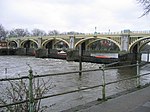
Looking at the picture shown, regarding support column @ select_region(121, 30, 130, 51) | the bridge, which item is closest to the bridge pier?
the bridge

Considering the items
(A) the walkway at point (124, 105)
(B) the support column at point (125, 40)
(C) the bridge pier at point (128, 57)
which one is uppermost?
(B) the support column at point (125, 40)

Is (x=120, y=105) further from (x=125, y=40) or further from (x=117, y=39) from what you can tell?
(x=117, y=39)

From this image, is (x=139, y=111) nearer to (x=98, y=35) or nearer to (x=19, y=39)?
(x=98, y=35)

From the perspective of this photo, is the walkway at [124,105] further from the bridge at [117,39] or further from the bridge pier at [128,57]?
the bridge at [117,39]

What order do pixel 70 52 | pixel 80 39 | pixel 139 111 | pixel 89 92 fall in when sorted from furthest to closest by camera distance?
pixel 80 39
pixel 70 52
pixel 89 92
pixel 139 111

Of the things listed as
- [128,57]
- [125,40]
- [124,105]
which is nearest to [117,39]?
[125,40]

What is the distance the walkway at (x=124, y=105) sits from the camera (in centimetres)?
611

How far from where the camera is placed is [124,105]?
21.8 feet

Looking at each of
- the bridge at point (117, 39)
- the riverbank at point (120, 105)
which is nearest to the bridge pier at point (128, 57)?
the bridge at point (117, 39)

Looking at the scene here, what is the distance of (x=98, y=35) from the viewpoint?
234ft

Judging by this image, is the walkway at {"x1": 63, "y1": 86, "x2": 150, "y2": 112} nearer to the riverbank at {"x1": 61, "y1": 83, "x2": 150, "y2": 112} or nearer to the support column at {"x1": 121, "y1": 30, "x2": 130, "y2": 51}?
the riverbank at {"x1": 61, "y1": 83, "x2": 150, "y2": 112}

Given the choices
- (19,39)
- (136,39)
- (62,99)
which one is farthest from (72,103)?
(19,39)

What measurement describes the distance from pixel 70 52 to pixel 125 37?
15.0m

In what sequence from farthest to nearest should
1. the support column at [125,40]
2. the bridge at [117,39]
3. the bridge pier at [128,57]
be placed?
the support column at [125,40]
the bridge at [117,39]
the bridge pier at [128,57]
